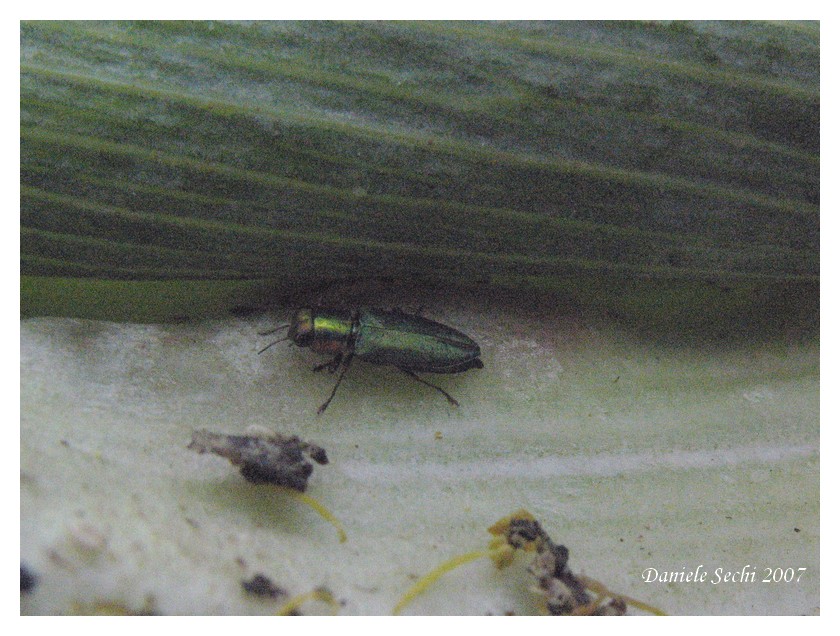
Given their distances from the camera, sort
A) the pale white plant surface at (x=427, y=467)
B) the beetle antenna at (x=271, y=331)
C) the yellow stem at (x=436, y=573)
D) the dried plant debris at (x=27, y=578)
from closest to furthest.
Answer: the dried plant debris at (x=27, y=578) → the pale white plant surface at (x=427, y=467) → the yellow stem at (x=436, y=573) → the beetle antenna at (x=271, y=331)

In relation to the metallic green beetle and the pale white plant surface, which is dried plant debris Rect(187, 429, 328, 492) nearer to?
the pale white plant surface

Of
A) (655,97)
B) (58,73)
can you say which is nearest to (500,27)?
(655,97)

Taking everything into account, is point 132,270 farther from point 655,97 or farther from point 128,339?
point 655,97

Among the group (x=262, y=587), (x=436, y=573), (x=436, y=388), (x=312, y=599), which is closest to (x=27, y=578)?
(x=262, y=587)

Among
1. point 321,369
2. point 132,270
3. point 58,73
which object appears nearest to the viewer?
point 58,73

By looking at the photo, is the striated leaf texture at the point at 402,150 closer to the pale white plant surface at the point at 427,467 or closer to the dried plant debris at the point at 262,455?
the pale white plant surface at the point at 427,467

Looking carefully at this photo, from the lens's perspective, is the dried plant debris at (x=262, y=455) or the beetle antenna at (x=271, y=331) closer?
the dried plant debris at (x=262, y=455)

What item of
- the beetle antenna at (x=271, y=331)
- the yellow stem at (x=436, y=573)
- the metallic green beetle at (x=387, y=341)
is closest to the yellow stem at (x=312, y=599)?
the yellow stem at (x=436, y=573)
